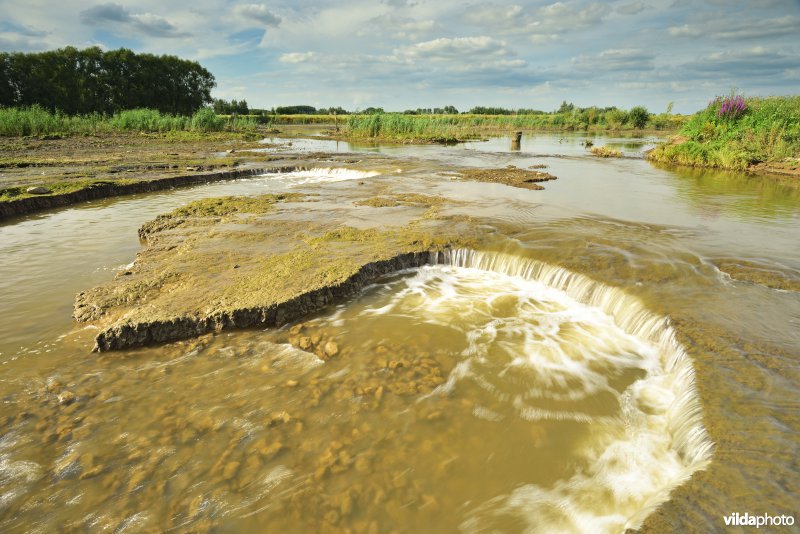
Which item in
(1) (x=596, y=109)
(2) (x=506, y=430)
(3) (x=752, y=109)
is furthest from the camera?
(1) (x=596, y=109)

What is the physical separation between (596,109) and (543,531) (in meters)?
85.4

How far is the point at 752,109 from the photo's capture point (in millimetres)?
23125

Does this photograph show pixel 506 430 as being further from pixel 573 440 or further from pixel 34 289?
pixel 34 289

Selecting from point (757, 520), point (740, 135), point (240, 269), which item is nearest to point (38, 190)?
point (240, 269)

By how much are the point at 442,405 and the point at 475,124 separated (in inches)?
2899

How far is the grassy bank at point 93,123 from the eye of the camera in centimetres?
3078

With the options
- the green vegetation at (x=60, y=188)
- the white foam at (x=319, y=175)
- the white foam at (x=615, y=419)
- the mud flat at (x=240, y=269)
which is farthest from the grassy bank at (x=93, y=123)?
the white foam at (x=615, y=419)

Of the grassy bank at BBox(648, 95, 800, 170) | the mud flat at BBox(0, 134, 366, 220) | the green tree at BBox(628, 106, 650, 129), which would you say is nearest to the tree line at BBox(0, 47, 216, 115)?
the mud flat at BBox(0, 134, 366, 220)

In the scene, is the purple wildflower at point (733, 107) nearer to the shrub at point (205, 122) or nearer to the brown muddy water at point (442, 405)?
the brown muddy water at point (442, 405)

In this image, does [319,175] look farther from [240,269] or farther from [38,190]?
[240,269]

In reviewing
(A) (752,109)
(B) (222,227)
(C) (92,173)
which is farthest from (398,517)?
(A) (752,109)

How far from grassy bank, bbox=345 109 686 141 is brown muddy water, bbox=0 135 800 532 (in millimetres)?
38286

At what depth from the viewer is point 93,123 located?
36469 mm

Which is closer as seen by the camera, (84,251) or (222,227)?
(84,251)
